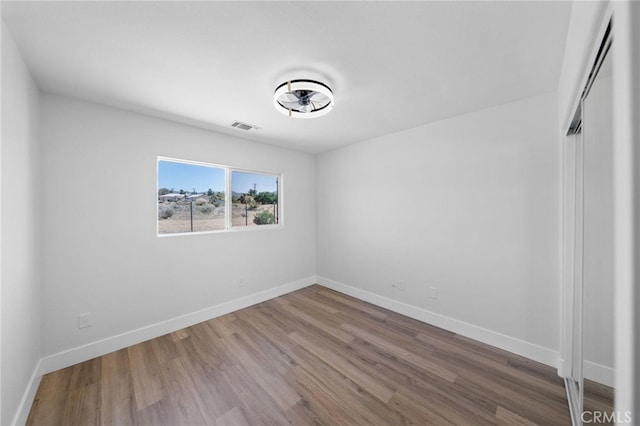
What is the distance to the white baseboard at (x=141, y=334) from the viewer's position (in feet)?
6.57

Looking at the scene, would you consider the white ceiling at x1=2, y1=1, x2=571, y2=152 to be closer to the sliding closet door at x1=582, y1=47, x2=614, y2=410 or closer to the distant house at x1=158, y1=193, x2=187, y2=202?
the sliding closet door at x1=582, y1=47, x2=614, y2=410

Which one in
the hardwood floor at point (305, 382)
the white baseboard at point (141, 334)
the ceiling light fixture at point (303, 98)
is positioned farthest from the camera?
the white baseboard at point (141, 334)

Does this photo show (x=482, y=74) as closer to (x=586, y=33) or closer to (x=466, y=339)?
(x=586, y=33)

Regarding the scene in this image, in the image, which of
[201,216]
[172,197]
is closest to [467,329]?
[201,216]

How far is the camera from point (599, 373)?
1088 millimetres

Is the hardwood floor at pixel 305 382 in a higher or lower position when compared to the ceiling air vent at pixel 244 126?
lower

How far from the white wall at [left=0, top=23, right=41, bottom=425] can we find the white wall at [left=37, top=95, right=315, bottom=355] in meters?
0.14

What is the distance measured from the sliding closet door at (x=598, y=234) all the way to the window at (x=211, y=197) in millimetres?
3343

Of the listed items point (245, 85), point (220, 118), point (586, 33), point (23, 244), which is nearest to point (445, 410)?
point (586, 33)

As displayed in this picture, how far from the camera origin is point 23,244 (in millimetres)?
1562

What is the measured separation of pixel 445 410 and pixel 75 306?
10.4 ft

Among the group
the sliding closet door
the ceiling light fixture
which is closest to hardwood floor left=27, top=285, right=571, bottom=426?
the sliding closet door

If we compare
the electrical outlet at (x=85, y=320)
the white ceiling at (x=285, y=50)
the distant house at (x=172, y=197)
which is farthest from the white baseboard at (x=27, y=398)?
the white ceiling at (x=285, y=50)

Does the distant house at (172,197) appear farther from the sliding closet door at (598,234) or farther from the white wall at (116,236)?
the sliding closet door at (598,234)
